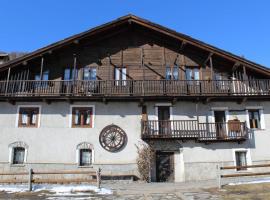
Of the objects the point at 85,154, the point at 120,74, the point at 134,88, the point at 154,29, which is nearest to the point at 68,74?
the point at 120,74

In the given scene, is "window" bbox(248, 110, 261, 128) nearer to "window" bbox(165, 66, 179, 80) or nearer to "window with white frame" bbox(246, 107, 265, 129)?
"window with white frame" bbox(246, 107, 265, 129)

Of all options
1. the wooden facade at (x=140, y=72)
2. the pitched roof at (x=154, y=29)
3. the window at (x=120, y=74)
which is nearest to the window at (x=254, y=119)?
the wooden facade at (x=140, y=72)

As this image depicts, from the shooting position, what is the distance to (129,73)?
21859 millimetres

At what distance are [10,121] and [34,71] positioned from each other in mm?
4077

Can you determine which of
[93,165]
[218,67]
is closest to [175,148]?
[93,165]

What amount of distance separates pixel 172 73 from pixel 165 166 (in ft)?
22.0

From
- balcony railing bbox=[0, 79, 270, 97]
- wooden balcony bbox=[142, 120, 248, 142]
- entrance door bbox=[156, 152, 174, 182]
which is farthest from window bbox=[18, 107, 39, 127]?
entrance door bbox=[156, 152, 174, 182]

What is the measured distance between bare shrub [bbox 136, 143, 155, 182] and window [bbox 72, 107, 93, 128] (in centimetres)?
378

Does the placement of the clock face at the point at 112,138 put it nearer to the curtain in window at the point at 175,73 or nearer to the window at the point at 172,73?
the window at the point at 172,73

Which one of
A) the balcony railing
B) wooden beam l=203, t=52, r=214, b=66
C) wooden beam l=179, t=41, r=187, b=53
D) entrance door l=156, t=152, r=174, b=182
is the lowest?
entrance door l=156, t=152, r=174, b=182

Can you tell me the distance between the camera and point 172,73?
21969mm

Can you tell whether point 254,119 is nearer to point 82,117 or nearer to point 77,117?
point 82,117

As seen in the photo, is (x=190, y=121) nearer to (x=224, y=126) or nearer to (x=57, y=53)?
(x=224, y=126)

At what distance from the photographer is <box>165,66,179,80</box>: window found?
21.8 metres
